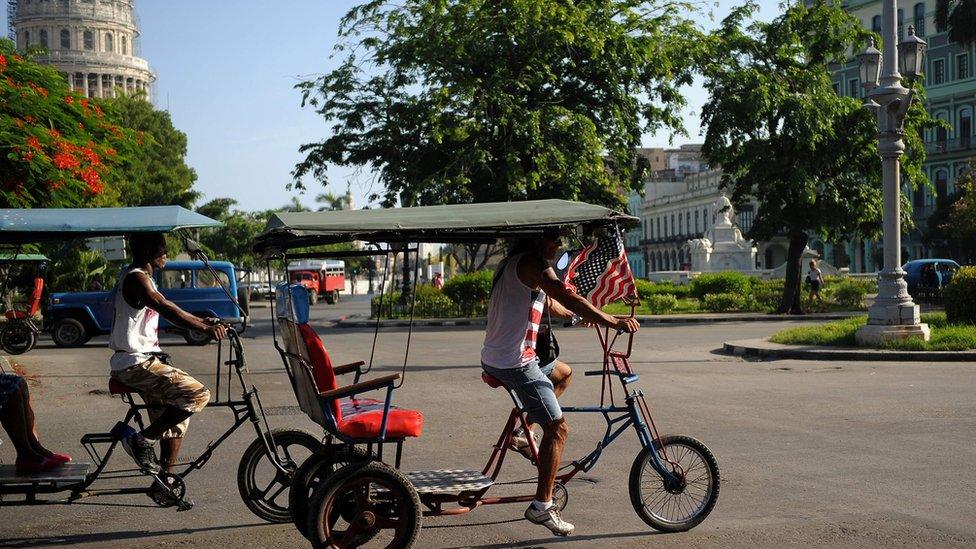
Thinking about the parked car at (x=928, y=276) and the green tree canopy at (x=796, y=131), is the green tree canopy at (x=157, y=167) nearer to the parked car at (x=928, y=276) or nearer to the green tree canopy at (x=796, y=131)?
the green tree canopy at (x=796, y=131)

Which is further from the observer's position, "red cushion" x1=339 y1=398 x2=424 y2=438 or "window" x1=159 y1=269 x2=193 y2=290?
"window" x1=159 y1=269 x2=193 y2=290

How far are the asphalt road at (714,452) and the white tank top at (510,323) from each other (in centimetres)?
109

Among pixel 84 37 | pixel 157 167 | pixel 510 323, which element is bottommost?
pixel 510 323

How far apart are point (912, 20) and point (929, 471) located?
72.5m

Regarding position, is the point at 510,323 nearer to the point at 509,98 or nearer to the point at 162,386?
the point at 162,386

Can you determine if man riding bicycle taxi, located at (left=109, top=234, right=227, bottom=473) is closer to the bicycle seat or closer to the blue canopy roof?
the blue canopy roof

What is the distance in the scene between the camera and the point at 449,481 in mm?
6438

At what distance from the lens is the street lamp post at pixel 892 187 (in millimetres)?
19734

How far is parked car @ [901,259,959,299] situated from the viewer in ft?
130

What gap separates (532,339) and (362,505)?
1414 millimetres

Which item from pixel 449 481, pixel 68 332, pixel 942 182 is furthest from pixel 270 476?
pixel 942 182

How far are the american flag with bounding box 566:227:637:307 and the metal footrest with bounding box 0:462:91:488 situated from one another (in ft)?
10.5

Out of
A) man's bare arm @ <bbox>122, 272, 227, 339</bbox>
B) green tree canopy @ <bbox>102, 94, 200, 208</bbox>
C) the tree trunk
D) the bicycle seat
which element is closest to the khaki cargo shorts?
man's bare arm @ <bbox>122, 272, 227, 339</bbox>

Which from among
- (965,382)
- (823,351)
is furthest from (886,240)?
(965,382)
